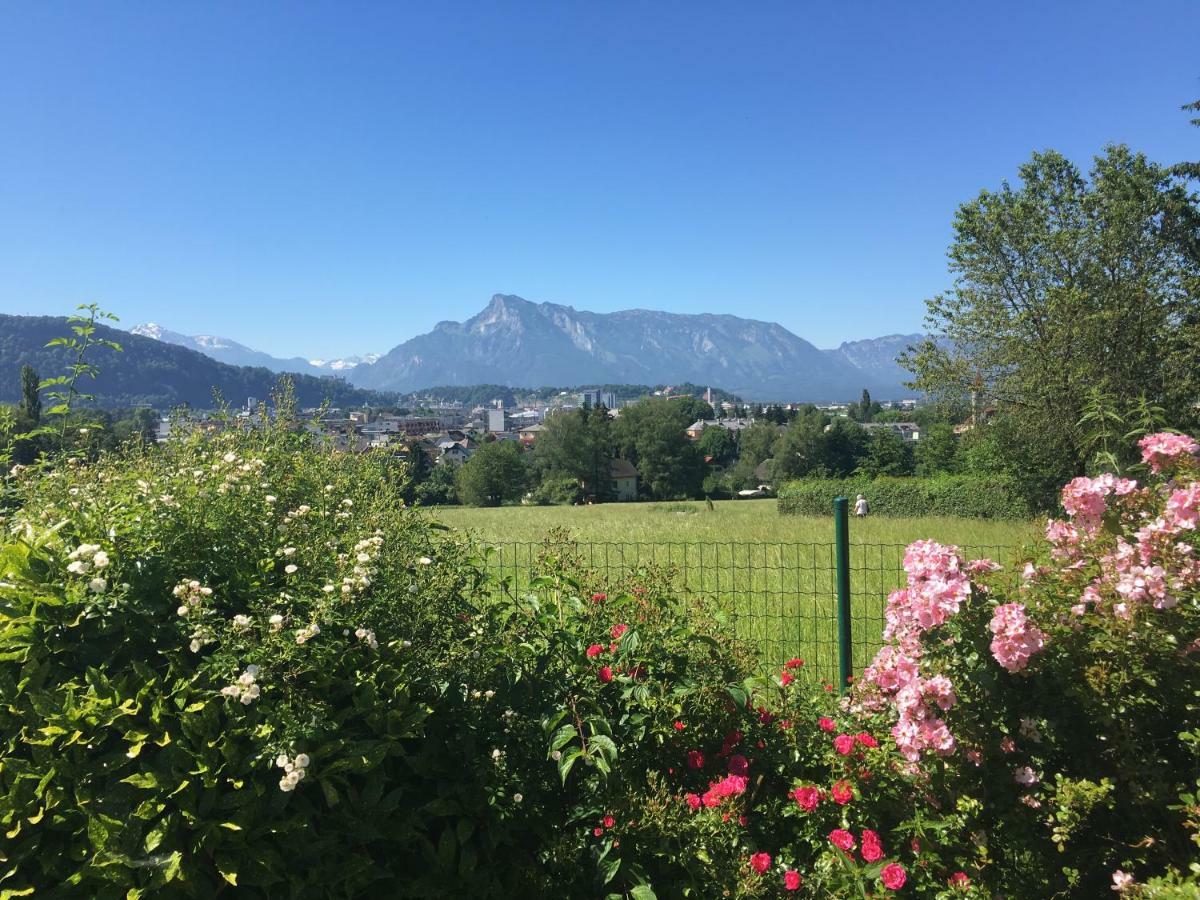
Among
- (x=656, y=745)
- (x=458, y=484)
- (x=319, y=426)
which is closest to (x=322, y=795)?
(x=656, y=745)

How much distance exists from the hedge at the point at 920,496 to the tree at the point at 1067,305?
1.74m

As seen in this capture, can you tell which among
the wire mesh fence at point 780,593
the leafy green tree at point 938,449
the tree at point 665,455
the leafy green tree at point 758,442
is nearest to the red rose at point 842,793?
the wire mesh fence at point 780,593

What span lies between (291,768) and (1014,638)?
2.17 metres

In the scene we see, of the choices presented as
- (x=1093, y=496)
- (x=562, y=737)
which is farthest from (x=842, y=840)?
(x=1093, y=496)

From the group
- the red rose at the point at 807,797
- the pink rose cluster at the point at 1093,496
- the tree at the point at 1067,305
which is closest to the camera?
the red rose at the point at 807,797

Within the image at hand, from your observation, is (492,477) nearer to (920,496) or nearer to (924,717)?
(920,496)

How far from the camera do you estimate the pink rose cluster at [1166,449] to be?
2.61 metres

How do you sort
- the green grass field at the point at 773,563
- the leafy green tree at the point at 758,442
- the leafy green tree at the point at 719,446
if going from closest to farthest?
the green grass field at the point at 773,563
the leafy green tree at the point at 758,442
the leafy green tree at the point at 719,446

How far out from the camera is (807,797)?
7.74 ft

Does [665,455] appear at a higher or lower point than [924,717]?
lower

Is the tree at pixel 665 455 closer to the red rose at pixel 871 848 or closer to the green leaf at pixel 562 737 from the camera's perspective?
the green leaf at pixel 562 737

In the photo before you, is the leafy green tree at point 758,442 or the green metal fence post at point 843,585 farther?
the leafy green tree at point 758,442

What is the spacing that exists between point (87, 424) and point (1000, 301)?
2262 centimetres

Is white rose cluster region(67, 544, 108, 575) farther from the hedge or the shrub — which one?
the hedge
